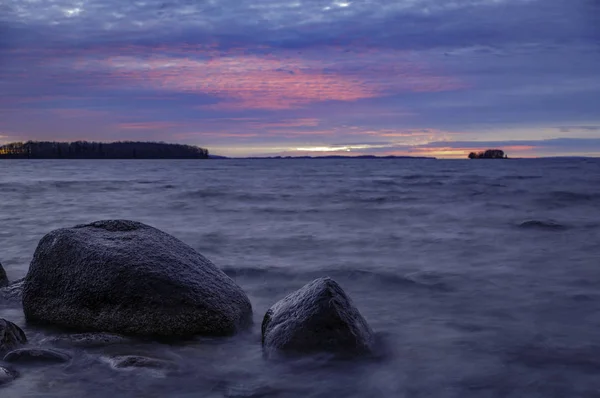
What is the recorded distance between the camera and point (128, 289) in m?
4.53

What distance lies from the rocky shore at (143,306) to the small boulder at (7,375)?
35mm

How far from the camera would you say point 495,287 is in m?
6.92

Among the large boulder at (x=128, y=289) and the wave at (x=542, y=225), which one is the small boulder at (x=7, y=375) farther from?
the wave at (x=542, y=225)

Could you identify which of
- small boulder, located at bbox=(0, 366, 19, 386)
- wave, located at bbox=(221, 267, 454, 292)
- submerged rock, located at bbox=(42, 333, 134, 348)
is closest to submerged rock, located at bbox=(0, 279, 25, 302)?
submerged rock, located at bbox=(42, 333, 134, 348)

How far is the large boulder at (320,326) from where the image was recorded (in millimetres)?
4137

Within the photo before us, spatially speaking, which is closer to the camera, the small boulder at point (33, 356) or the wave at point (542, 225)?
the small boulder at point (33, 356)

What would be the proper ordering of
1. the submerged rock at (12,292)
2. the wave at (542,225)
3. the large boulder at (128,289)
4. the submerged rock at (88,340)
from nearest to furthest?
the submerged rock at (88,340), the large boulder at (128,289), the submerged rock at (12,292), the wave at (542,225)

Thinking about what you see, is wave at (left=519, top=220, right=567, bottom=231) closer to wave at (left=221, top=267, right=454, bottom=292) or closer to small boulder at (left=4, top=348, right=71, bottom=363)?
wave at (left=221, top=267, right=454, bottom=292)

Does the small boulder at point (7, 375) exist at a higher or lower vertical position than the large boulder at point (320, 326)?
lower

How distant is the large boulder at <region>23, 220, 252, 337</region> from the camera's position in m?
4.52

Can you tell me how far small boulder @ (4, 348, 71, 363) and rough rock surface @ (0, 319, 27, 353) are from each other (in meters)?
0.16

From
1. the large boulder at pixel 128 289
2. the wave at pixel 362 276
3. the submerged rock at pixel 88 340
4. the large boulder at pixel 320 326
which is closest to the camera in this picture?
the large boulder at pixel 320 326

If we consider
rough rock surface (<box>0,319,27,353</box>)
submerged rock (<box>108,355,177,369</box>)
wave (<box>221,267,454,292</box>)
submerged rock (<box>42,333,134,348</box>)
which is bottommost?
wave (<box>221,267,454,292</box>)

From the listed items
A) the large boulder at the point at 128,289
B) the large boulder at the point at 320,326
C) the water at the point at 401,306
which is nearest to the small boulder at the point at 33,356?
the water at the point at 401,306
